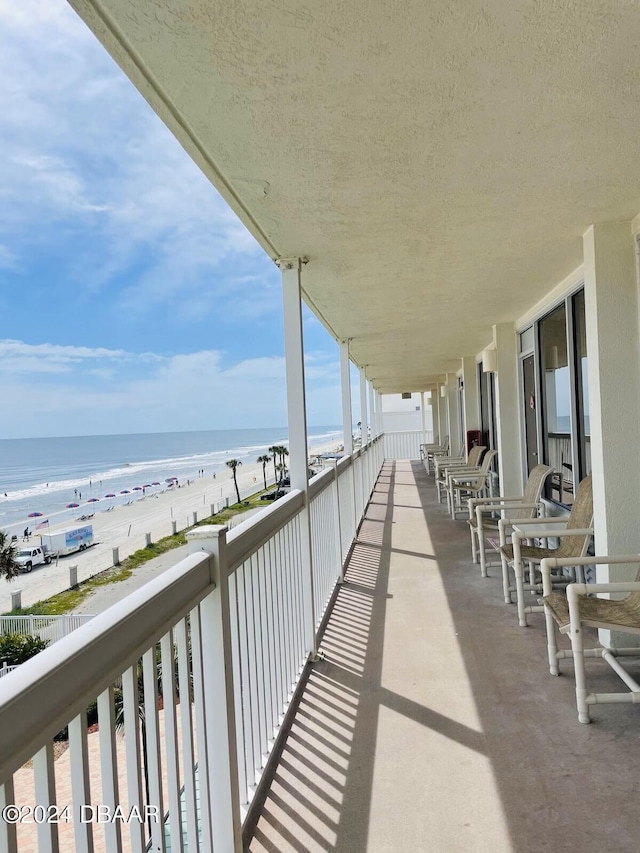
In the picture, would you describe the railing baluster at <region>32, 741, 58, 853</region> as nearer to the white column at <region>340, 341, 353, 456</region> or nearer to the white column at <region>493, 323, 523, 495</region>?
the white column at <region>340, 341, 353, 456</region>

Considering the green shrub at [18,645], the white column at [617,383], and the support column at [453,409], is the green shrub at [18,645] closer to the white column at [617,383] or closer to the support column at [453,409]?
the white column at [617,383]

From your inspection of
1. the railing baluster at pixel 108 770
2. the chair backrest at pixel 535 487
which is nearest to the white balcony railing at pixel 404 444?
the chair backrest at pixel 535 487

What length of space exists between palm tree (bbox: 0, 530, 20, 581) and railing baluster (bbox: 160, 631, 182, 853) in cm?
137

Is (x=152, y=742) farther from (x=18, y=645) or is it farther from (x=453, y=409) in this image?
(x=453, y=409)

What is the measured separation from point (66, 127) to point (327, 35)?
68.5 inches

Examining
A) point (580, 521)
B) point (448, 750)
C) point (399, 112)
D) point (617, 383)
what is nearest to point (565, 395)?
point (580, 521)

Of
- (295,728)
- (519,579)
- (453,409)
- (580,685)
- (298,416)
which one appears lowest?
(295,728)

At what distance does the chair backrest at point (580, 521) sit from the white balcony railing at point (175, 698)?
1656 mm

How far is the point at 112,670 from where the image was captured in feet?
3.25

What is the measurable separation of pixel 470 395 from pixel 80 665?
372 inches

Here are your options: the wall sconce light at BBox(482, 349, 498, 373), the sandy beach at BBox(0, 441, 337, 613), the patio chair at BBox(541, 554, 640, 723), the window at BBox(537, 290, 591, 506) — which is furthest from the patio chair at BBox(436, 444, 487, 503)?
the patio chair at BBox(541, 554, 640, 723)

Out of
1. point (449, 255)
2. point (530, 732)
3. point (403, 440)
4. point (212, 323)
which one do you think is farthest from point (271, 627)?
point (212, 323)

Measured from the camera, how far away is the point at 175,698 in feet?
4.36

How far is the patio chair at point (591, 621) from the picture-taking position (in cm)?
228
